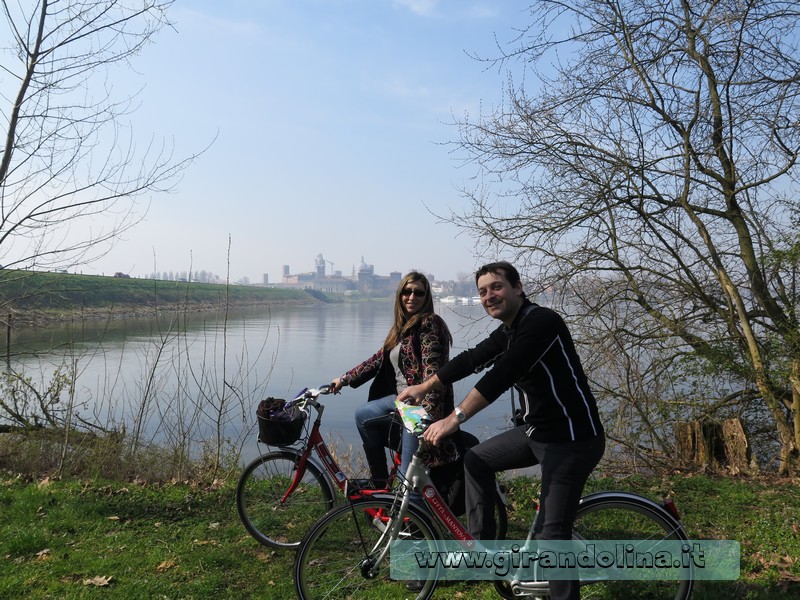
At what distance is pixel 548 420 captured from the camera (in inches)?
103

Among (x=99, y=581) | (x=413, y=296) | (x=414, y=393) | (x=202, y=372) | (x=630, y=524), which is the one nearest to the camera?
(x=630, y=524)

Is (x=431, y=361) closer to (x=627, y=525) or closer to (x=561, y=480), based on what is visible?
(x=561, y=480)

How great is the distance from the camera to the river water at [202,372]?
7.18m

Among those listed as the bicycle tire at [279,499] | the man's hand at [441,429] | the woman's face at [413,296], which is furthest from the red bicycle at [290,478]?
the man's hand at [441,429]

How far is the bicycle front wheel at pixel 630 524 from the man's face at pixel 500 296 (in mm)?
930

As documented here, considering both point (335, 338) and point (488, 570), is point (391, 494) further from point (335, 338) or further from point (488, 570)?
point (335, 338)

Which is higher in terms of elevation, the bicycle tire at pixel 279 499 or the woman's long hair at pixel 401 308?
the woman's long hair at pixel 401 308

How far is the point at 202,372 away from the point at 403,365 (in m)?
4.20

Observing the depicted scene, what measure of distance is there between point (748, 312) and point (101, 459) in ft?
25.0

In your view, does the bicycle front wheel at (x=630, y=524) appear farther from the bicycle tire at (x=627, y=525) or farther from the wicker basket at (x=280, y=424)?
the wicker basket at (x=280, y=424)

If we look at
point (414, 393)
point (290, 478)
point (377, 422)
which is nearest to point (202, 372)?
point (290, 478)

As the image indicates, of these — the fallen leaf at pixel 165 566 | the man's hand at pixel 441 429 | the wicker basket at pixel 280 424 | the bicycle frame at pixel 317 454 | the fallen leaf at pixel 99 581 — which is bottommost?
the fallen leaf at pixel 165 566

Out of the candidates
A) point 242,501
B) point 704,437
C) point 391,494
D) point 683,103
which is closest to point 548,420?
point 391,494

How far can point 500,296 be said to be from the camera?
278cm
